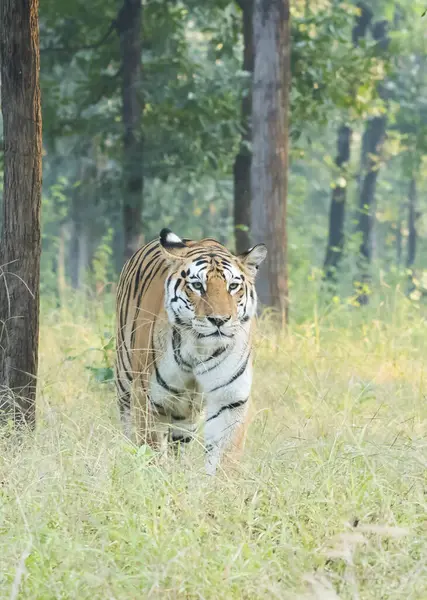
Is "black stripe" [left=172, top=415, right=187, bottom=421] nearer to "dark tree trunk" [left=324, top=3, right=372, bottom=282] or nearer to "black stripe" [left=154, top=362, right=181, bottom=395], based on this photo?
"black stripe" [left=154, top=362, right=181, bottom=395]

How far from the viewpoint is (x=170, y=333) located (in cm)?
616

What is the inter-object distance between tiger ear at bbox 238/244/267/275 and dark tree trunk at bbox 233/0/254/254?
7.24 meters

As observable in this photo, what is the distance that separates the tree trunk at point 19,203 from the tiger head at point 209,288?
2.87 feet

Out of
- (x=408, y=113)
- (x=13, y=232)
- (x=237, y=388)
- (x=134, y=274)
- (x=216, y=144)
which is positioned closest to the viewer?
(x=237, y=388)

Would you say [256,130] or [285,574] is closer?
[285,574]

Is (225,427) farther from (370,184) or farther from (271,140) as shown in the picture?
(370,184)

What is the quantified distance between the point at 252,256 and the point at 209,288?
514 millimetres

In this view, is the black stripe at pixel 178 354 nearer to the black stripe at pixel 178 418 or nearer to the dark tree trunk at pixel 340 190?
the black stripe at pixel 178 418

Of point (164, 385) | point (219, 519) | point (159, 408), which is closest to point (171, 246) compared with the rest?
point (164, 385)

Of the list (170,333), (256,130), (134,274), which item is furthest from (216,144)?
(170,333)

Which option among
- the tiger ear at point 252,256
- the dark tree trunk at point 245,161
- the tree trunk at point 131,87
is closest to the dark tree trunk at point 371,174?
the dark tree trunk at point 245,161

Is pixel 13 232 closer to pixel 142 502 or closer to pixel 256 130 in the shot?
pixel 142 502

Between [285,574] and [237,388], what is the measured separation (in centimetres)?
210

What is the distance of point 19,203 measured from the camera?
21.8 ft
